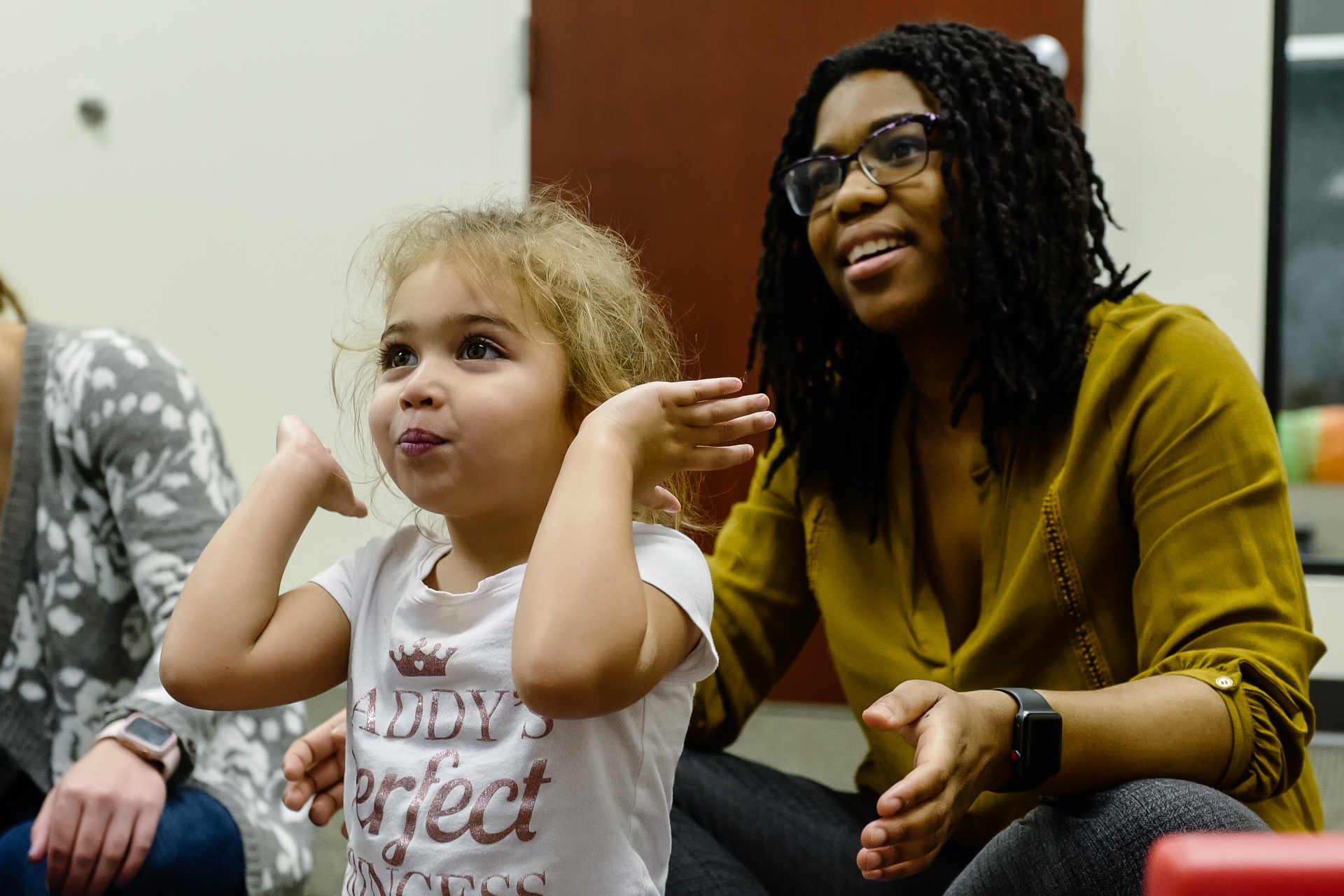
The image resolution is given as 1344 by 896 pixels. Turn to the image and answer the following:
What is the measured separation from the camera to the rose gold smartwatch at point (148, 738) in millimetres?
879

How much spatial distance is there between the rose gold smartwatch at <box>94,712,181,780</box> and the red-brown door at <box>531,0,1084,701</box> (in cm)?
117

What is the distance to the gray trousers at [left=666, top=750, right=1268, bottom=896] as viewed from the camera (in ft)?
2.07

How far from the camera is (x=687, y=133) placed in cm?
201

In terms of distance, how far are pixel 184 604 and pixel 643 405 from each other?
30 cm

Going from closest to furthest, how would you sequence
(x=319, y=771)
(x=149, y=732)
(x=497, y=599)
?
(x=497, y=599)
(x=319, y=771)
(x=149, y=732)

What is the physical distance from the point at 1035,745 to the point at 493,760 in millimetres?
312

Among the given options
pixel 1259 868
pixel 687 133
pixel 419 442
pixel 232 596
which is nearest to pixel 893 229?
pixel 419 442

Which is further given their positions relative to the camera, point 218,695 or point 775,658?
point 775,658

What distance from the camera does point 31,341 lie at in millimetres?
1038

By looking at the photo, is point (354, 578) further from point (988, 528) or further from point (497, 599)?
point (988, 528)

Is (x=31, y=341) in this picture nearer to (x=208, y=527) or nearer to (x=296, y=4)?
(x=208, y=527)

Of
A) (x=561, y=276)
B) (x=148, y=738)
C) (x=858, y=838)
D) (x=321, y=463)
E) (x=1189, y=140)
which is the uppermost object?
(x=1189, y=140)

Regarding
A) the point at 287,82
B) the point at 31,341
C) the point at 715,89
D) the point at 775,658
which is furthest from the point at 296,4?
the point at 775,658

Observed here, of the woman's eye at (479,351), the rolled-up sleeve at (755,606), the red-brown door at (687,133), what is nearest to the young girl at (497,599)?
the woman's eye at (479,351)
